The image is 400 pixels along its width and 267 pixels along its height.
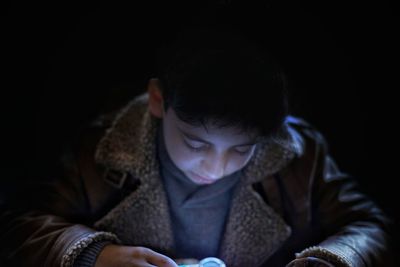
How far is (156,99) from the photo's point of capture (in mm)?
974

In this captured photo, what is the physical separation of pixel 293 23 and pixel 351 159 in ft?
2.07

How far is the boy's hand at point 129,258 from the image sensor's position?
857 mm

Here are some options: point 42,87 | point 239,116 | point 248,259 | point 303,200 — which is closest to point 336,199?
point 303,200

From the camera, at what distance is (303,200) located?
1.08 metres

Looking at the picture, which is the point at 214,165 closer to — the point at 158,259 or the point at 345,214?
the point at 158,259

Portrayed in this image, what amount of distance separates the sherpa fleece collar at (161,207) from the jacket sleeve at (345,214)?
4.2 inches

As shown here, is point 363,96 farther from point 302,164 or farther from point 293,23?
point 293,23

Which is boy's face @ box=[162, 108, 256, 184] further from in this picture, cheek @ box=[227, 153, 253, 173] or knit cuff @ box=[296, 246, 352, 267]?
knit cuff @ box=[296, 246, 352, 267]

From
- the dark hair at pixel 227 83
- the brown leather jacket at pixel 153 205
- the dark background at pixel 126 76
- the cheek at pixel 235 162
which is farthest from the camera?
the dark background at pixel 126 76

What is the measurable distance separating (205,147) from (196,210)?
0.22 metres

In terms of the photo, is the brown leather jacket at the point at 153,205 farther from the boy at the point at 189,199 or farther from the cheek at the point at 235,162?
the cheek at the point at 235,162

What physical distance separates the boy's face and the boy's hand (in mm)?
169

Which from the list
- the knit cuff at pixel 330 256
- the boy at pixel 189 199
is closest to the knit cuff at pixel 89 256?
the boy at pixel 189 199

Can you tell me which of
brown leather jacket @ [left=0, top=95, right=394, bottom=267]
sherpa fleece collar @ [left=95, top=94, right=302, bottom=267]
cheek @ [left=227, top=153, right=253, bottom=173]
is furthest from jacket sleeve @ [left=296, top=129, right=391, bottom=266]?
cheek @ [left=227, top=153, right=253, bottom=173]
